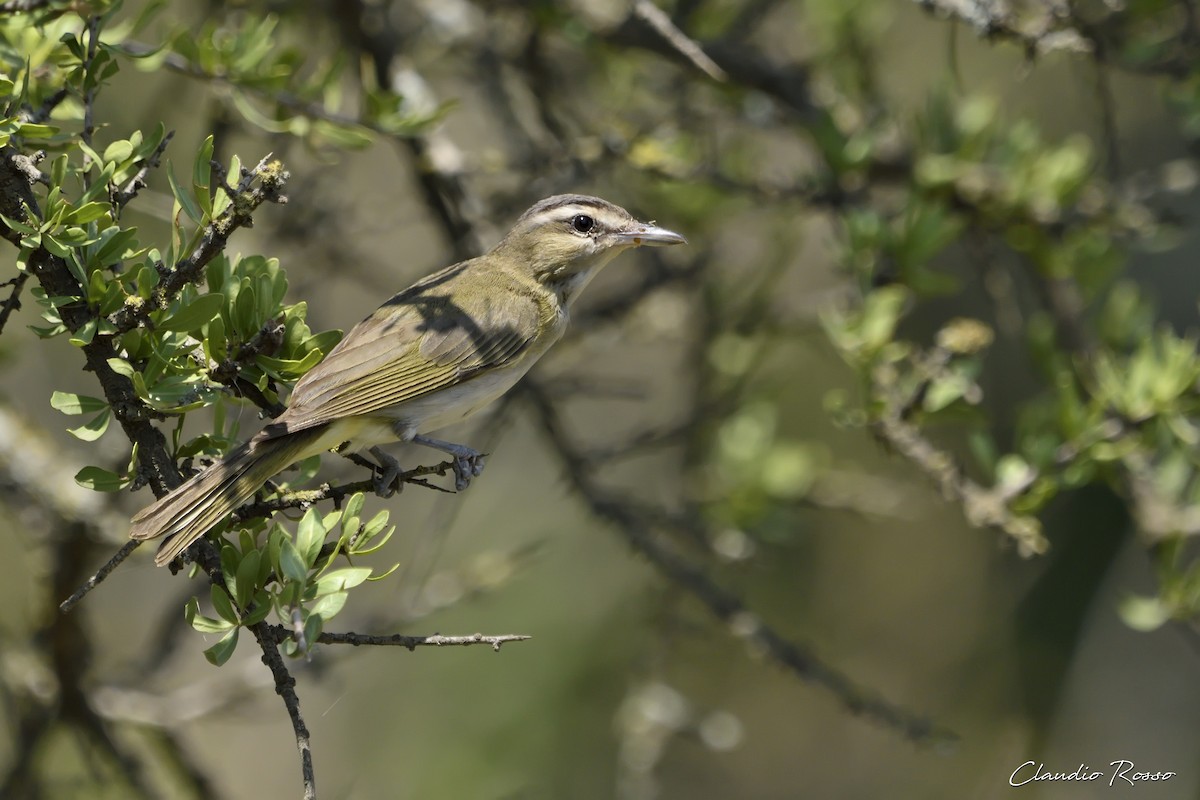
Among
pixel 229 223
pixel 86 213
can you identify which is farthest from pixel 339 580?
pixel 86 213

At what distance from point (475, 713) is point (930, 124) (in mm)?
4237

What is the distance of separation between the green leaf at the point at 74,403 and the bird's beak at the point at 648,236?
2.20 meters

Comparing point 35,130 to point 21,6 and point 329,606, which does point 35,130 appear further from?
point 329,606

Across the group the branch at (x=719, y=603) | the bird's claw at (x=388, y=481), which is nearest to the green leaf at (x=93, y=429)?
the bird's claw at (x=388, y=481)

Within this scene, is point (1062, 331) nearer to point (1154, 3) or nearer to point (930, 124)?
point (930, 124)

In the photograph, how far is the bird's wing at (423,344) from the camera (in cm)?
327

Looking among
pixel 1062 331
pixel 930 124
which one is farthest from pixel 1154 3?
pixel 1062 331

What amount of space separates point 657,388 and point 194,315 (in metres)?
5.80

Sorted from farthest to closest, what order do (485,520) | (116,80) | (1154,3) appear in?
(485,520) < (116,80) < (1154,3)

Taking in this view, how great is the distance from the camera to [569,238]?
4.29 m

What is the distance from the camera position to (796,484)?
466 centimetres

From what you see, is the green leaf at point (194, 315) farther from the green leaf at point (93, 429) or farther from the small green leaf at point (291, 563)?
the small green leaf at point (291, 563)
